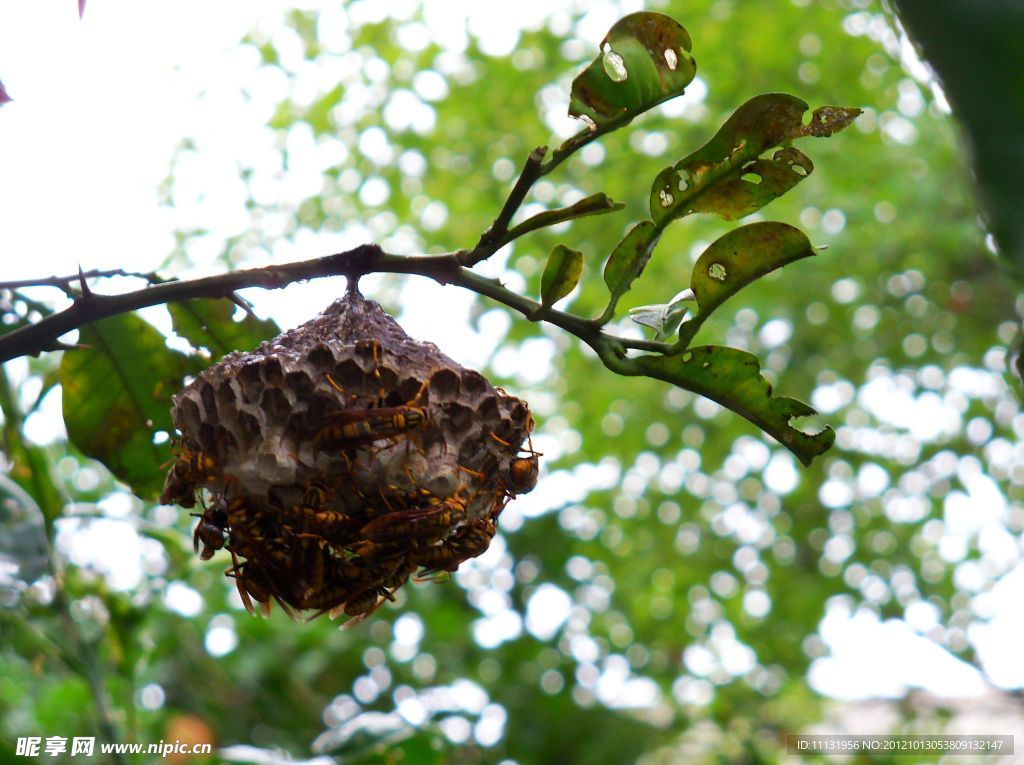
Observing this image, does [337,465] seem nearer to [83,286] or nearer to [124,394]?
[83,286]

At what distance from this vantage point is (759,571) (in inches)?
256

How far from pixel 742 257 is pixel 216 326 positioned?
0.96 meters

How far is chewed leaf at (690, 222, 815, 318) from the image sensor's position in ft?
4.44

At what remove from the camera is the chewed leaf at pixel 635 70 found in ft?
4.29

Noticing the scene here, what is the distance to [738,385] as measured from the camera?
1.39m

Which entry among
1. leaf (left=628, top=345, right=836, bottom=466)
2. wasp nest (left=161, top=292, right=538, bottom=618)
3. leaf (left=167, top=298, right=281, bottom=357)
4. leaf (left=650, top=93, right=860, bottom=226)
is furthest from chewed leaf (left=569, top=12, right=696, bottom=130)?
leaf (left=167, top=298, right=281, bottom=357)

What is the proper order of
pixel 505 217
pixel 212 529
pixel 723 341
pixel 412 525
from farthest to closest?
pixel 723 341
pixel 212 529
pixel 412 525
pixel 505 217

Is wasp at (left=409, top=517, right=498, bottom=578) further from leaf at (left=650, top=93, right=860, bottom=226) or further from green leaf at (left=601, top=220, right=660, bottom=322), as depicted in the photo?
leaf at (left=650, top=93, right=860, bottom=226)

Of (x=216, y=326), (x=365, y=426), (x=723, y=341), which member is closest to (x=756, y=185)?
(x=365, y=426)

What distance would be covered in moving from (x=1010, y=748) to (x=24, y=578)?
5.14 metres

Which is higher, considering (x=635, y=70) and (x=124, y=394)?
(x=124, y=394)

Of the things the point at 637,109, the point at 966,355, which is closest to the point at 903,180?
the point at 966,355

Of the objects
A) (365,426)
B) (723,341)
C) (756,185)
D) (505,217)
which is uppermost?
(723,341)

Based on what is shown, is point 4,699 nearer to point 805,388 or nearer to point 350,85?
point 350,85
